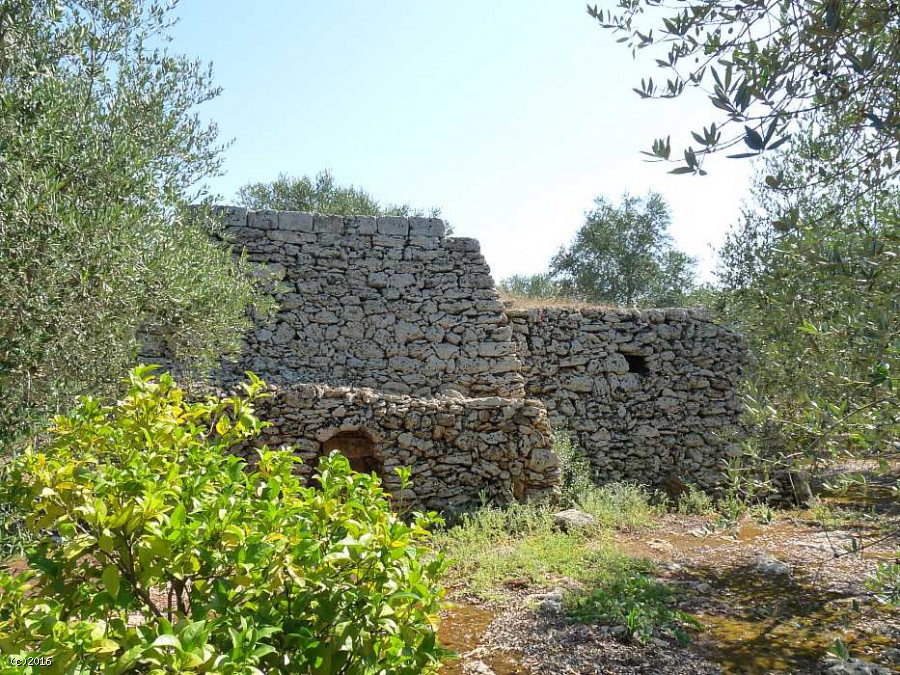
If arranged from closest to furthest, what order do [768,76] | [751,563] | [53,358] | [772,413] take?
[768,76], [772,413], [53,358], [751,563]

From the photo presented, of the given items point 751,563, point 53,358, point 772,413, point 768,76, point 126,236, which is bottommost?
point 751,563

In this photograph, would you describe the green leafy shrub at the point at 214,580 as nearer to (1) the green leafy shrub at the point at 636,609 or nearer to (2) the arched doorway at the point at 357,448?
(1) the green leafy shrub at the point at 636,609

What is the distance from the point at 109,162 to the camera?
4.53m

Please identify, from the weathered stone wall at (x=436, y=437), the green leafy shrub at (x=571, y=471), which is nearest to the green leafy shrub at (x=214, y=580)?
the weathered stone wall at (x=436, y=437)

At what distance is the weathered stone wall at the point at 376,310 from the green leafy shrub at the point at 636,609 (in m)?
5.71

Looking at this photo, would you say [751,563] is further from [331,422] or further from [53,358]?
[53,358]

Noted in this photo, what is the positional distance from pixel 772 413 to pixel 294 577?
2.82 m

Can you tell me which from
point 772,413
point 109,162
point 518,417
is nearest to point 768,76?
point 772,413

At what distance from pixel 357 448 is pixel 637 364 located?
596cm

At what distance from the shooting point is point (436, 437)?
8680 millimetres

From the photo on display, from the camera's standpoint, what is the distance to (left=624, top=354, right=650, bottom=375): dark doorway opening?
11.7m

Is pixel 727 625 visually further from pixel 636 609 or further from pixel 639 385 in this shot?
pixel 639 385

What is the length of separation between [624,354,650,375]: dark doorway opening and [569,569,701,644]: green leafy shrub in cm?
670

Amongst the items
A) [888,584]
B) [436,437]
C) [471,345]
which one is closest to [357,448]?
[436,437]
